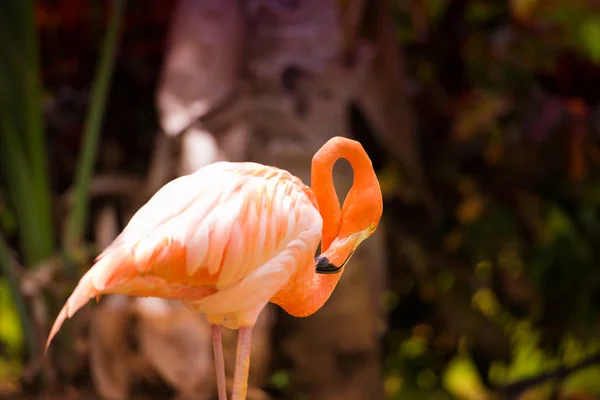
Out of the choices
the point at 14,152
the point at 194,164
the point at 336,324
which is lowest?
the point at 336,324

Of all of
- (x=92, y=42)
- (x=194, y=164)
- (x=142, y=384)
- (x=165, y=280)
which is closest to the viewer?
(x=165, y=280)

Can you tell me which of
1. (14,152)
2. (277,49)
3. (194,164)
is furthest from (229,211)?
(14,152)

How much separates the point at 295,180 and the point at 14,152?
901mm

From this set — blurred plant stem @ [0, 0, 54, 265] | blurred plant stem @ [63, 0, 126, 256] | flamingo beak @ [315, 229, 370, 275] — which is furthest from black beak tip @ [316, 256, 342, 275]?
blurred plant stem @ [0, 0, 54, 265]

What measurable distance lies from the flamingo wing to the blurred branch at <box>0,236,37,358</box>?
31.5 inches

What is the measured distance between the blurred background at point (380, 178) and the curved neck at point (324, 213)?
435mm

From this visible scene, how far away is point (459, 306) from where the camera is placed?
52.9 inches

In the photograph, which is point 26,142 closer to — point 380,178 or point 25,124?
point 25,124

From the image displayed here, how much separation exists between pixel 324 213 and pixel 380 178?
97 centimetres

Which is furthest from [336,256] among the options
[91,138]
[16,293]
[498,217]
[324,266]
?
[498,217]

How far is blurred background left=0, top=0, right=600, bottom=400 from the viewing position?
0.96 metres

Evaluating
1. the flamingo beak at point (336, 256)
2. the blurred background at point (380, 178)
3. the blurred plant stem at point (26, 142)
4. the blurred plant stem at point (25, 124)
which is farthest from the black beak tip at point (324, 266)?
the blurred plant stem at point (25, 124)

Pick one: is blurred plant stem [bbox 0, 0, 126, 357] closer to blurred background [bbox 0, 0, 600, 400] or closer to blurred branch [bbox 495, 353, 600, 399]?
blurred background [bbox 0, 0, 600, 400]

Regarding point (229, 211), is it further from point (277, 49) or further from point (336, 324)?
point (336, 324)
